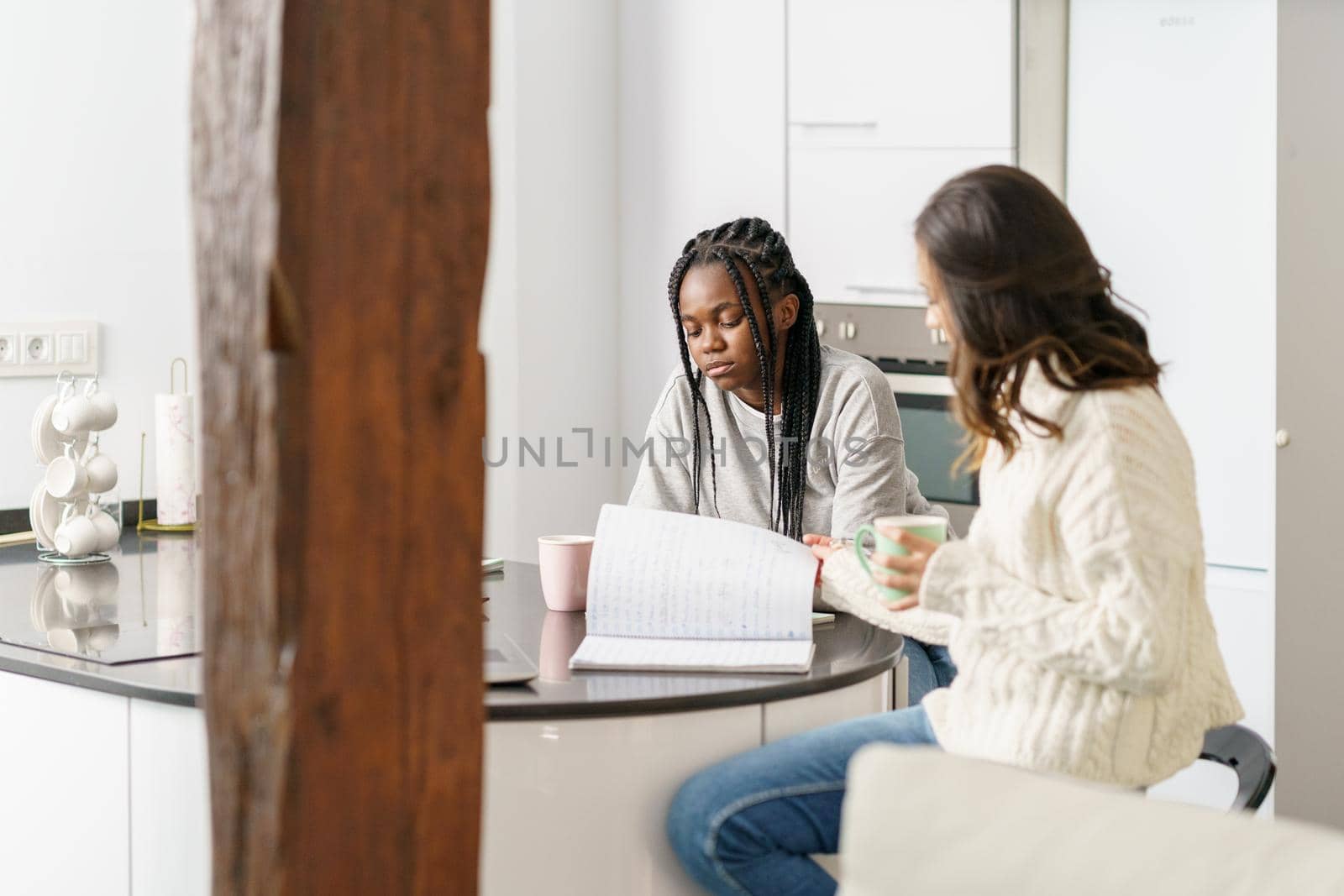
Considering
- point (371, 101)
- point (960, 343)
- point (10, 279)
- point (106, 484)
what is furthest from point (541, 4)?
point (371, 101)

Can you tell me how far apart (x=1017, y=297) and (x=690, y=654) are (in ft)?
1.67

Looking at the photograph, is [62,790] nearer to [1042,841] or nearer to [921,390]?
[1042,841]

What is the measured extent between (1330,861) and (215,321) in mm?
787

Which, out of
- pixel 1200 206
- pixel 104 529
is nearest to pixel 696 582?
pixel 104 529

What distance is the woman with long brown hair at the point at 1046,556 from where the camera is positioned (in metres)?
1.29

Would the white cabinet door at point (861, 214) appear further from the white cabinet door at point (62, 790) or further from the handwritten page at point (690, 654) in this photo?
the white cabinet door at point (62, 790)

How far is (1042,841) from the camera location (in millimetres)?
978

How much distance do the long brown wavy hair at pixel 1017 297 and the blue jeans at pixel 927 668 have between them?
829mm

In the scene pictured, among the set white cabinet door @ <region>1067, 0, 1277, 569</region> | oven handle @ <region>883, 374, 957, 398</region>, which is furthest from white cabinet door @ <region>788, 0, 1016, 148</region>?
oven handle @ <region>883, 374, 957, 398</region>

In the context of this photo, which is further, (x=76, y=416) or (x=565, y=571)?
(x=76, y=416)

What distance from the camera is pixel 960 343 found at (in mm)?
1394

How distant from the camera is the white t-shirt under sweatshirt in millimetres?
2057

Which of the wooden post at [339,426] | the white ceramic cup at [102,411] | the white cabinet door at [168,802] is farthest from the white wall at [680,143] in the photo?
the wooden post at [339,426]

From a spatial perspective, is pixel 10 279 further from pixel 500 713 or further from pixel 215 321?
pixel 215 321
